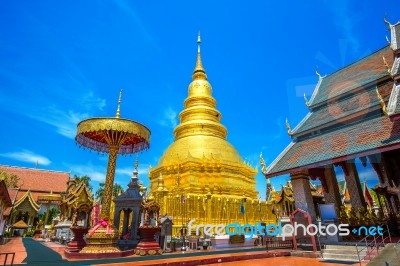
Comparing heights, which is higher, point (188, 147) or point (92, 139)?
point (188, 147)

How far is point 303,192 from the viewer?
37.1 ft

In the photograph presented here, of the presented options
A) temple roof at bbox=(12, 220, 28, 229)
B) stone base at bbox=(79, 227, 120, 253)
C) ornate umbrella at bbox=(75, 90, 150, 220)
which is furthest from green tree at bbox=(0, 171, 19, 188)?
stone base at bbox=(79, 227, 120, 253)

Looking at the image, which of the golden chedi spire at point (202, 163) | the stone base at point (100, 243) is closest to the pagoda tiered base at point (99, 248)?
the stone base at point (100, 243)

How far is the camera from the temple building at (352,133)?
9.21 metres

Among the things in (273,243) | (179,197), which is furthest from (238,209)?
(273,243)

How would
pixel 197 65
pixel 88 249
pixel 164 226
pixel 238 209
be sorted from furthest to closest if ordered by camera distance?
pixel 197 65, pixel 238 209, pixel 164 226, pixel 88 249

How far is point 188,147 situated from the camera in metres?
25.3

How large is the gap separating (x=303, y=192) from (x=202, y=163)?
1288 cm

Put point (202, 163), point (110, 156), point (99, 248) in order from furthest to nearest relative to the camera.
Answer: point (202, 163) < point (110, 156) < point (99, 248)

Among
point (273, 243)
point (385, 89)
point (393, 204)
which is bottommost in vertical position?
point (273, 243)

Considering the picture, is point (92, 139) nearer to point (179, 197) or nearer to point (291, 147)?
point (179, 197)

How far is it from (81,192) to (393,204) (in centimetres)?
2095

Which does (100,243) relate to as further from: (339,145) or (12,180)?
(12,180)

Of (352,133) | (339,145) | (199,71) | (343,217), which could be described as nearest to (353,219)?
(343,217)
